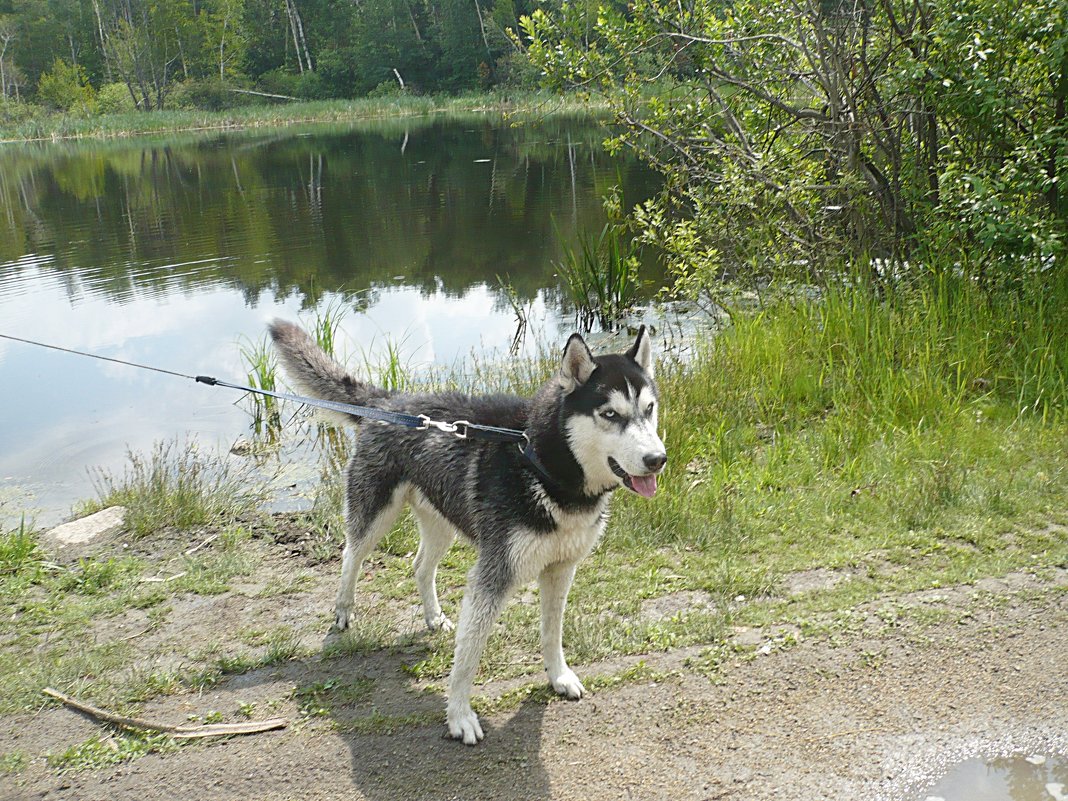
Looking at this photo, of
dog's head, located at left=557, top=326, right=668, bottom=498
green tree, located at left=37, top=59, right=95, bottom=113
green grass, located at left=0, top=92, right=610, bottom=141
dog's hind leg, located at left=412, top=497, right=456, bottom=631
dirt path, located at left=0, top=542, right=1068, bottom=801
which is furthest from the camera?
green tree, located at left=37, top=59, right=95, bottom=113

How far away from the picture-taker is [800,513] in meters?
5.95

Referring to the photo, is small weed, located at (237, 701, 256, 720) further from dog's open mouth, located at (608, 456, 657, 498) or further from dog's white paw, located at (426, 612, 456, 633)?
dog's open mouth, located at (608, 456, 657, 498)

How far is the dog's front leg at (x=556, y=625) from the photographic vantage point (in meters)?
4.27

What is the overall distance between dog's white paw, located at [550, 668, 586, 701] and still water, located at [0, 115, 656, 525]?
5.65 metres

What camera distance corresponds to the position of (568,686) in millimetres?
4266

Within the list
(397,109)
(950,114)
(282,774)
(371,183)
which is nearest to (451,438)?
(282,774)

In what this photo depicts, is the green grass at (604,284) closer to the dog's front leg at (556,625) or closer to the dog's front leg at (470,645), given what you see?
the dog's front leg at (556,625)

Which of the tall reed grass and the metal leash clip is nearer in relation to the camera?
the metal leash clip

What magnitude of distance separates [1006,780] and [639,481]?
179 cm

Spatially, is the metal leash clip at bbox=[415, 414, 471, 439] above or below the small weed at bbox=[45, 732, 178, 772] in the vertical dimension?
above

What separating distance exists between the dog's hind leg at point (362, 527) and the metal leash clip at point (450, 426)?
1.50ft

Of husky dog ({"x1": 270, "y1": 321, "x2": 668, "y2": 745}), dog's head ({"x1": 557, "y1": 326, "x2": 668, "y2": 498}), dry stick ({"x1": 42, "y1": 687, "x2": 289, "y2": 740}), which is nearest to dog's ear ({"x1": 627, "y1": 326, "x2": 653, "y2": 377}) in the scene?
husky dog ({"x1": 270, "y1": 321, "x2": 668, "y2": 745})

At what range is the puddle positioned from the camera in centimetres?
340

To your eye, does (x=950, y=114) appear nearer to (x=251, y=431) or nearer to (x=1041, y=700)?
(x=1041, y=700)
